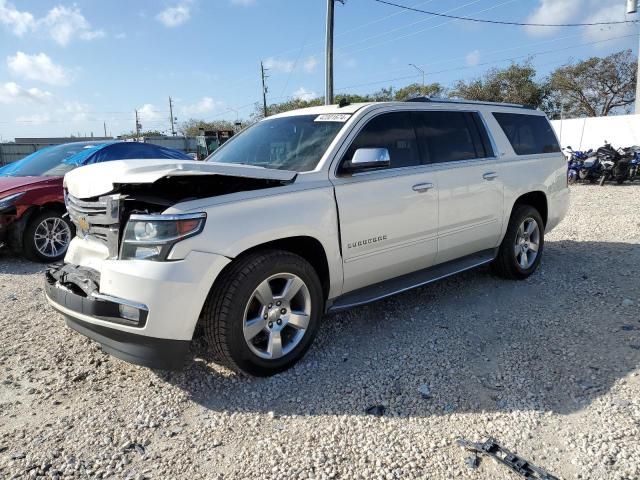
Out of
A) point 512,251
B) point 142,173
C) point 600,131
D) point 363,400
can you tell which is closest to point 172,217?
point 142,173

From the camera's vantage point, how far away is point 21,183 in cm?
653

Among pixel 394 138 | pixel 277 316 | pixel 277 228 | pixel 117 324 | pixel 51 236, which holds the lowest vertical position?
pixel 277 316

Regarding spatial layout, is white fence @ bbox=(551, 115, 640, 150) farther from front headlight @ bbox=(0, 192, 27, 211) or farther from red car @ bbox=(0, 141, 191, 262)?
front headlight @ bbox=(0, 192, 27, 211)

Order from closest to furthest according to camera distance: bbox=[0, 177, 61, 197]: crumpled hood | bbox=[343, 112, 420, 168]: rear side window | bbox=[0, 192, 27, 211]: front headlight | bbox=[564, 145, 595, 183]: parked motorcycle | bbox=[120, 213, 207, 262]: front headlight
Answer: bbox=[120, 213, 207, 262]: front headlight
bbox=[343, 112, 420, 168]: rear side window
bbox=[0, 192, 27, 211]: front headlight
bbox=[0, 177, 61, 197]: crumpled hood
bbox=[564, 145, 595, 183]: parked motorcycle

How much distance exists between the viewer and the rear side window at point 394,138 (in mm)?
3771

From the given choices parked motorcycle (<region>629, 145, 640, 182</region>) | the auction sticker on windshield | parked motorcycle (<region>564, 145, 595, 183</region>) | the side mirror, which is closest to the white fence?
parked motorcycle (<region>564, 145, 595, 183</region>)

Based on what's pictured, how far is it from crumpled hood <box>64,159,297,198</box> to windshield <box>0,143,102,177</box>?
13.8 ft

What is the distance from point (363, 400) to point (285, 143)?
6.91 ft

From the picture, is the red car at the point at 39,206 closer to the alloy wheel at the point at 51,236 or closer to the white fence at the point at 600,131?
the alloy wheel at the point at 51,236

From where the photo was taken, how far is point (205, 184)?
3.12 m

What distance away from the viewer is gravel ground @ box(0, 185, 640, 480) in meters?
2.45

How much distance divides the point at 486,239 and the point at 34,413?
400 cm

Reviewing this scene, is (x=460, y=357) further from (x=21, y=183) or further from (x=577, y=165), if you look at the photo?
(x=577, y=165)

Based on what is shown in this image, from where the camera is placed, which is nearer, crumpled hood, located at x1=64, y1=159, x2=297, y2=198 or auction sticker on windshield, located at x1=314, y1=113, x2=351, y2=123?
crumpled hood, located at x1=64, y1=159, x2=297, y2=198
